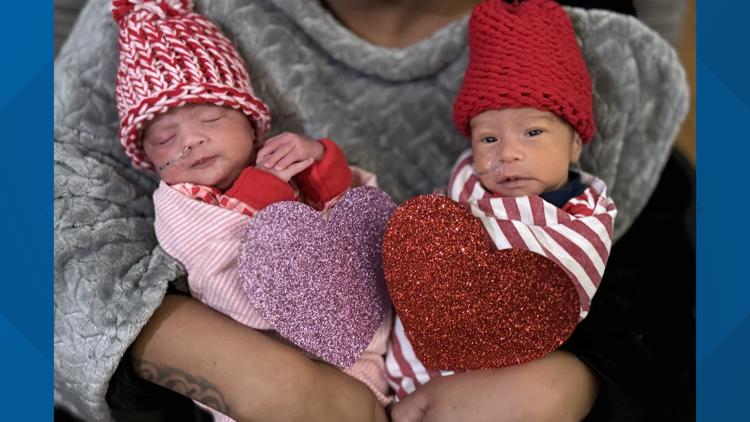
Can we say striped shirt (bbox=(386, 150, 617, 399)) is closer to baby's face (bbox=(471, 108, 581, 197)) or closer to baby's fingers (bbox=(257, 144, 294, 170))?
baby's face (bbox=(471, 108, 581, 197))

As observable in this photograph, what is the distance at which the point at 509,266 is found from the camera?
0.90 m

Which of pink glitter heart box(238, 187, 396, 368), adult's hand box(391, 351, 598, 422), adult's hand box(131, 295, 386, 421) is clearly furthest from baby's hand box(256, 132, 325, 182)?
adult's hand box(391, 351, 598, 422)

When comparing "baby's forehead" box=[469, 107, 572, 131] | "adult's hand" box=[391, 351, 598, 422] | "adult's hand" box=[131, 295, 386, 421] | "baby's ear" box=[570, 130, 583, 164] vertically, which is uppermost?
"baby's forehead" box=[469, 107, 572, 131]

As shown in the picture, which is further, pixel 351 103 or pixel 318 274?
pixel 351 103

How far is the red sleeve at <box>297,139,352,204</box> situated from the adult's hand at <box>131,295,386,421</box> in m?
0.25

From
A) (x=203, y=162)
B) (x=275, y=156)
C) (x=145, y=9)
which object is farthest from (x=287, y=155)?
(x=145, y=9)

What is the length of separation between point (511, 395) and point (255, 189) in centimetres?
46

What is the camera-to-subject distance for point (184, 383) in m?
0.93

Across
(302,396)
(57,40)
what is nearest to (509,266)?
(302,396)

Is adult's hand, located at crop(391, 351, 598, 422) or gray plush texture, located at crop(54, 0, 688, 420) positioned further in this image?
gray plush texture, located at crop(54, 0, 688, 420)

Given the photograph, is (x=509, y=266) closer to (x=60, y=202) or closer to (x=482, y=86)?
(x=482, y=86)

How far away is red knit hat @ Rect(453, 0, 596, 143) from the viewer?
1003 mm

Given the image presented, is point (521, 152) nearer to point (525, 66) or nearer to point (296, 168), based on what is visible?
point (525, 66)

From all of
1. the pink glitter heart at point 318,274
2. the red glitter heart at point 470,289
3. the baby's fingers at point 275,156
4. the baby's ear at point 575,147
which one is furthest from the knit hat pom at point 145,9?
the baby's ear at point 575,147
